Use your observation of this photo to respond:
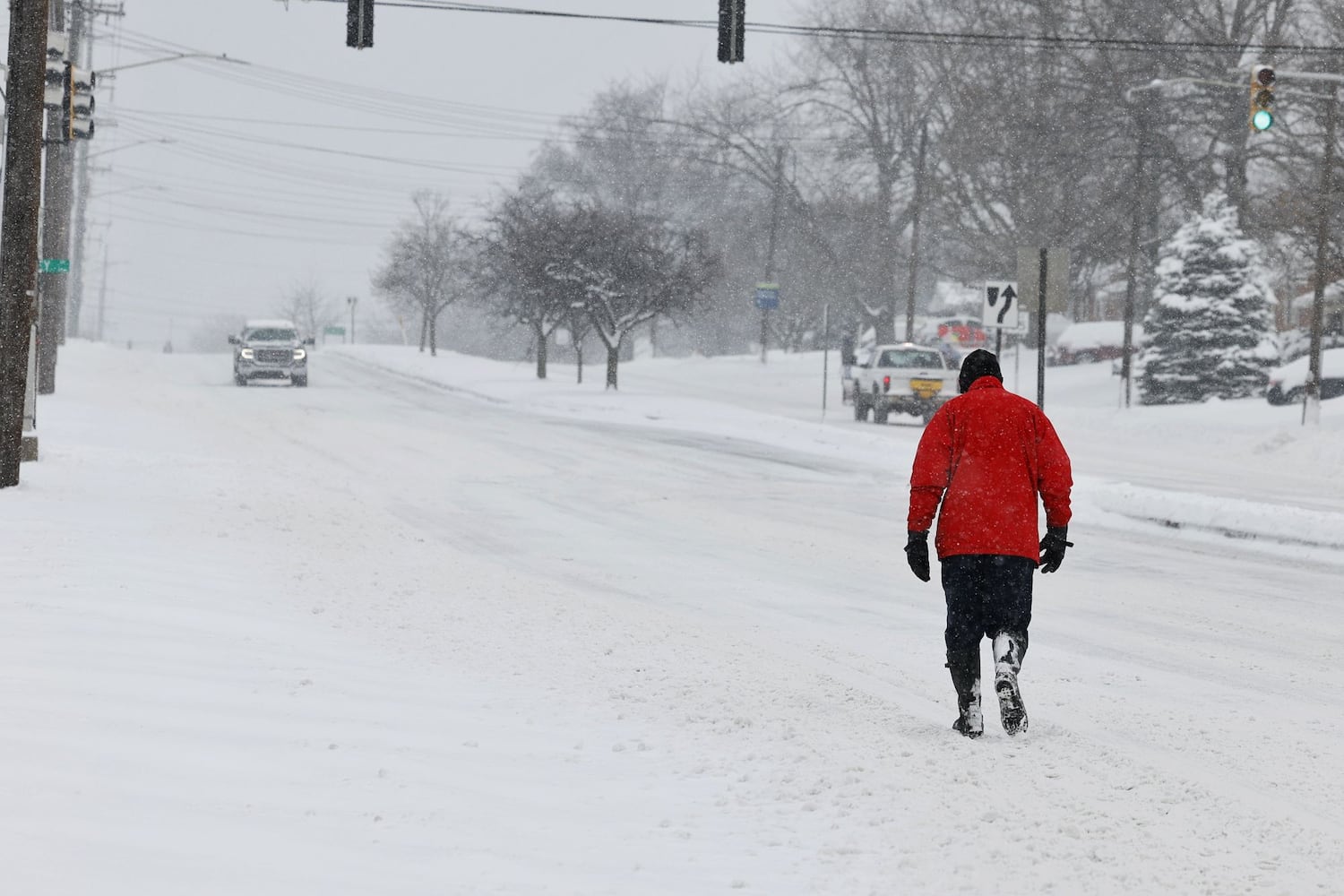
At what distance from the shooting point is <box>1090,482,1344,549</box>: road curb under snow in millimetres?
15719

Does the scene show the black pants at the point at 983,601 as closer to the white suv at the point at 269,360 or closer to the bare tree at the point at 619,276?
the white suv at the point at 269,360

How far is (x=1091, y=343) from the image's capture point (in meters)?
58.7

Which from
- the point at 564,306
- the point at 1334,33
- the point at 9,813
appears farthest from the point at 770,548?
the point at 564,306

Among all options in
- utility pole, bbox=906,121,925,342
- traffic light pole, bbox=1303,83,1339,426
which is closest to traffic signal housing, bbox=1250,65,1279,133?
traffic light pole, bbox=1303,83,1339,426

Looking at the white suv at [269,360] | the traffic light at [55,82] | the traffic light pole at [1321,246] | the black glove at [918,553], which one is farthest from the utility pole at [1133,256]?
the black glove at [918,553]

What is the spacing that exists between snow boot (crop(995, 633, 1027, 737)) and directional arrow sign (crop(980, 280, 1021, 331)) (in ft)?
53.3

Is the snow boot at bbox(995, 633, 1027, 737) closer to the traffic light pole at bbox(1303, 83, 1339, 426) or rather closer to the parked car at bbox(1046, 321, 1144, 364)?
the traffic light pole at bbox(1303, 83, 1339, 426)

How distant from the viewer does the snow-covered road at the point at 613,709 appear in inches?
207

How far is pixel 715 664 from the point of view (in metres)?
8.87

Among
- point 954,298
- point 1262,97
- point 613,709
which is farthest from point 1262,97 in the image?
point 954,298

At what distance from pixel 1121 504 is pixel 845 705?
11.3 meters

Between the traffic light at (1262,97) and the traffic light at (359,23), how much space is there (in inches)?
478

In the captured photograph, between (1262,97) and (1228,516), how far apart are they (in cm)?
922

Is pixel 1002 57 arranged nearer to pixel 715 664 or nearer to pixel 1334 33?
pixel 1334 33
